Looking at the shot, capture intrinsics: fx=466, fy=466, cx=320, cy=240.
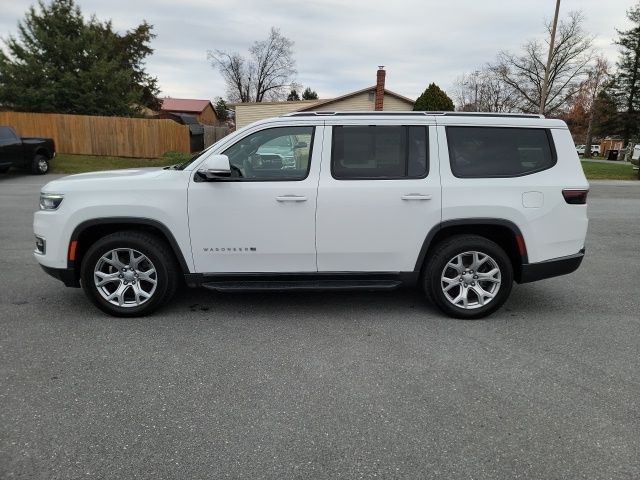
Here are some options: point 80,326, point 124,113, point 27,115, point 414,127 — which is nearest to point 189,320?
point 80,326

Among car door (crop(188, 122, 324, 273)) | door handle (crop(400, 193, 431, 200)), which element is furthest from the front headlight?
door handle (crop(400, 193, 431, 200))

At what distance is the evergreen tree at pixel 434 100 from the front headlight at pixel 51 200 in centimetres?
1962

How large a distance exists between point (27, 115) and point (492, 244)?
2468cm

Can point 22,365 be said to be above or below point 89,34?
below

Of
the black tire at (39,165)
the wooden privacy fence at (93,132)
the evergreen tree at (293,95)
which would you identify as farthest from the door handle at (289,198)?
the evergreen tree at (293,95)

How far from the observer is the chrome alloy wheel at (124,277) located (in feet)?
14.0

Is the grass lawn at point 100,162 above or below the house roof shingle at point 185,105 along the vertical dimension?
below

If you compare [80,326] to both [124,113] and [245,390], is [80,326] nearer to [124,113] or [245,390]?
[245,390]

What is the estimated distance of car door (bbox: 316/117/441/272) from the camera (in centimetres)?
418

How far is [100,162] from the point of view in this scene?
2131cm

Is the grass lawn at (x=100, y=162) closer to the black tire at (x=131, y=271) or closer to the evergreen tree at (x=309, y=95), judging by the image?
the black tire at (x=131, y=271)

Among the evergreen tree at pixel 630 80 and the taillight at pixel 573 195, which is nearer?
the taillight at pixel 573 195

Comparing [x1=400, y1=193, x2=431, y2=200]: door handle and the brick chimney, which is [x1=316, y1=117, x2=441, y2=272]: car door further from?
the brick chimney

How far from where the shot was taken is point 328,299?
496 centimetres
